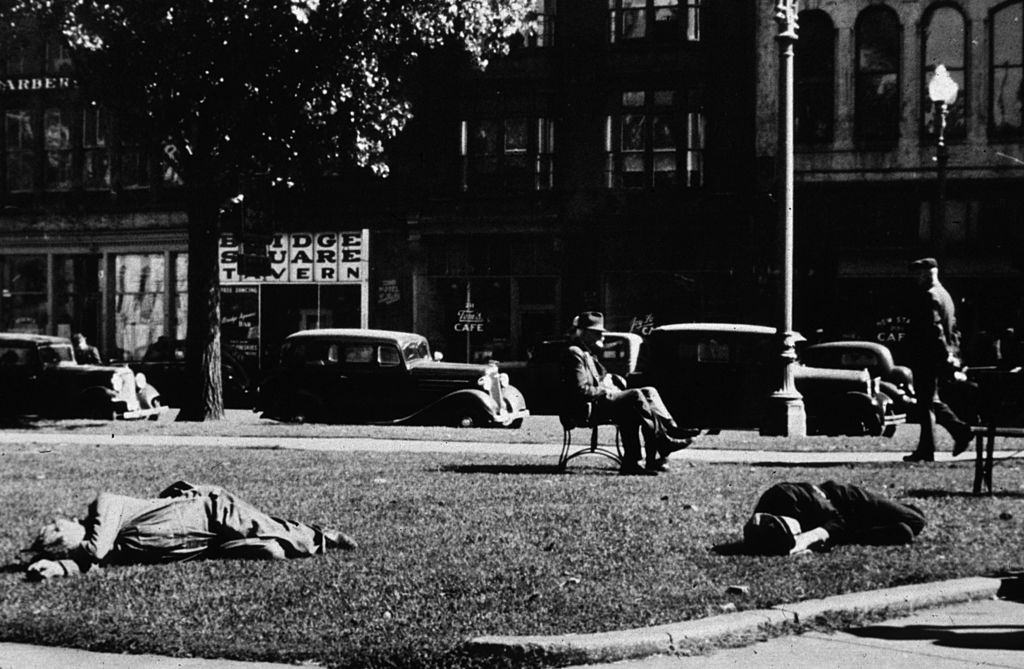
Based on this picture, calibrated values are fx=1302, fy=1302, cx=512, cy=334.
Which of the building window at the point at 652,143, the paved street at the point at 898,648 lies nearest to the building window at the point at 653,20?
the building window at the point at 652,143

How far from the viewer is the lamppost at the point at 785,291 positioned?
18.4m

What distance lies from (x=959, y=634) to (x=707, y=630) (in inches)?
49.3

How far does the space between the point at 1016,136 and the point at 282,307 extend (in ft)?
66.0

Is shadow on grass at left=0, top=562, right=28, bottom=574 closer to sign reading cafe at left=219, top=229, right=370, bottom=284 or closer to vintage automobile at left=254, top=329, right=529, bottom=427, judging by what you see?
vintage automobile at left=254, top=329, right=529, bottom=427

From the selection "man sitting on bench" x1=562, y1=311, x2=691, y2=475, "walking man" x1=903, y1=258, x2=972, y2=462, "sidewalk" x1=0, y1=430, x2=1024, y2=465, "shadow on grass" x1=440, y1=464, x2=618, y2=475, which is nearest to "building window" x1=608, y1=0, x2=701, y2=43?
"sidewalk" x1=0, y1=430, x2=1024, y2=465

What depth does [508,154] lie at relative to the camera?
35.2 metres

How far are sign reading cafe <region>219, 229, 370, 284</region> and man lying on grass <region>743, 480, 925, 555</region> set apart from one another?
28.8m

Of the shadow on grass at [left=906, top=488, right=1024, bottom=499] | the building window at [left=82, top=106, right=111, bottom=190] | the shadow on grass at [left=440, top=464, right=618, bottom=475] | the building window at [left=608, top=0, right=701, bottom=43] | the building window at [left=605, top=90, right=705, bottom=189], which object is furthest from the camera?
the building window at [left=82, top=106, right=111, bottom=190]

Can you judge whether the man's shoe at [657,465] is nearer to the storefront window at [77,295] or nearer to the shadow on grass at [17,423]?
the shadow on grass at [17,423]

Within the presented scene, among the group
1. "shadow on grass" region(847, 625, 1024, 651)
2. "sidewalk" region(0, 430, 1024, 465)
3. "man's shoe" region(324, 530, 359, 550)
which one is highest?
"man's shoe" region(324, 530, 359, 550)

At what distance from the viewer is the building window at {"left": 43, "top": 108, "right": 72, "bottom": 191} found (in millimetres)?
39719

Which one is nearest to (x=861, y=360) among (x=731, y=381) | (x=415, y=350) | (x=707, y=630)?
(x=731, y=381)

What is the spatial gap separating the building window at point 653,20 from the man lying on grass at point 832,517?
89.4 ft

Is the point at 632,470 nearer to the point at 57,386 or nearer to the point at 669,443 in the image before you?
the point at 669,443
